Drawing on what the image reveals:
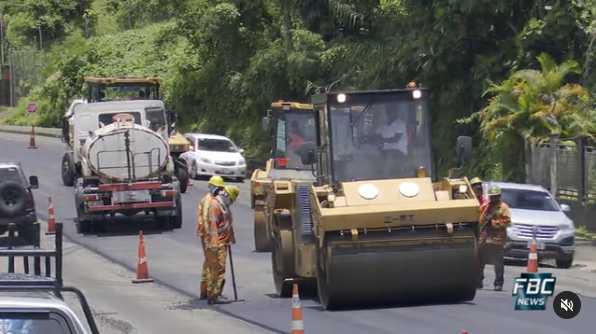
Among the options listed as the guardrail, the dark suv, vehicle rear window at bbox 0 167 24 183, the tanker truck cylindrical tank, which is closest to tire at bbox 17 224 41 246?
the dark suv

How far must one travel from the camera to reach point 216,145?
40.9 metres

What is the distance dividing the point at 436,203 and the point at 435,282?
102 centimetres

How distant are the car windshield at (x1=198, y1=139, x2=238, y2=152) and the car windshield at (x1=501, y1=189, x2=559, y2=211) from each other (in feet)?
56.9

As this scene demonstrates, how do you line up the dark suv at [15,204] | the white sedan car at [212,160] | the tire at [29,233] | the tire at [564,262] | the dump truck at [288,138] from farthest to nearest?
the white sedan car at [212,160], the dump truck at [288,138], the dark suv at [15,204], the tire at [564,262], the tire at [29,233]

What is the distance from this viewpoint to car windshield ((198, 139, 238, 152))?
133 ft

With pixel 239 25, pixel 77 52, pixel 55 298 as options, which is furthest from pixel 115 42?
pixel 55 298

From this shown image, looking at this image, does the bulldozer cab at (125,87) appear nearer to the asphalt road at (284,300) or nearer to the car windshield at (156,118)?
the asphalt road at (284,300)

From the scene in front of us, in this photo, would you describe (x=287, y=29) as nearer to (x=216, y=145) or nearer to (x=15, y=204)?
(x=216, y=145)

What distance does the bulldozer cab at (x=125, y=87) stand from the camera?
38.8 m

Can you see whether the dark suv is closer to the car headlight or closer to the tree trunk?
the car headlight

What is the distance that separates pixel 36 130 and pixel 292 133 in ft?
124

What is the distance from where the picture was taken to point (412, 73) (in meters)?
36.8

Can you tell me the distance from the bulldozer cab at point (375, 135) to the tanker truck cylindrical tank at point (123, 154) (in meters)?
11.4

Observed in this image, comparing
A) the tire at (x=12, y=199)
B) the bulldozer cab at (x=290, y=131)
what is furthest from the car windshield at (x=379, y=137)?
the tire at (x=12, y=199)
